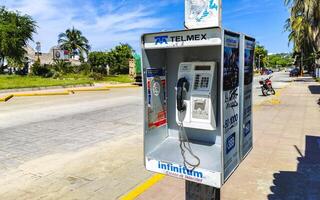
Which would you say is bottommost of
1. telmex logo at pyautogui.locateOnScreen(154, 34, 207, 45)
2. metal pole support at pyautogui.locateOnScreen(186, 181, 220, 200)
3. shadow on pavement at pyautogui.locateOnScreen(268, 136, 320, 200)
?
shadow on pavement at pyautogui.locateOnScreen(268, 136, 320, 200)

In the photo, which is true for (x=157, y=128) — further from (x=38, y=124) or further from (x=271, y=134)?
(x=38, y=124)

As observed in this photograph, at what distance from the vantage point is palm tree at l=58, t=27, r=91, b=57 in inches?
2525

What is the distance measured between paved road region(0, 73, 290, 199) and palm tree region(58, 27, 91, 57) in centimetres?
5474

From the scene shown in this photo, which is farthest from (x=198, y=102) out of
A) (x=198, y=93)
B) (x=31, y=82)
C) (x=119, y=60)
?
(x=119, y=60)

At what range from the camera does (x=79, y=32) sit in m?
64.7

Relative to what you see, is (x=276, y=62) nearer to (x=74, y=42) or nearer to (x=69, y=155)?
(x=74, y=42)

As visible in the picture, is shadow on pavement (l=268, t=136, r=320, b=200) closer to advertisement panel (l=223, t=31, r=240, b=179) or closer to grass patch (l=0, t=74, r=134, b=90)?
advertisement panel (l=223, t=31, r=240, b=179)

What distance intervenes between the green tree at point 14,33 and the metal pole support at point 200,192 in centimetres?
4006

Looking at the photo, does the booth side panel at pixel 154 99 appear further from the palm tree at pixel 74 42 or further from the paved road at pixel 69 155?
the palm tree at pixel 74 42

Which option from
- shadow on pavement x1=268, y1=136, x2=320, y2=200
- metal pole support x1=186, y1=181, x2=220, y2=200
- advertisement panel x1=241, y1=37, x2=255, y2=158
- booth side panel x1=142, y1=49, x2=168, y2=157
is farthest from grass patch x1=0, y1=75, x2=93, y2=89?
metal pole support x1=186, y1=181, x2=220, y2=200

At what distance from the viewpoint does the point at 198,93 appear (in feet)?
10.6

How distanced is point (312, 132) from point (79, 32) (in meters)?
60.6

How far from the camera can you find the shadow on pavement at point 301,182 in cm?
459

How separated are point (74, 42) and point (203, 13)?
64.3m
